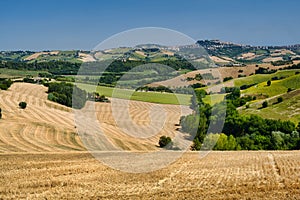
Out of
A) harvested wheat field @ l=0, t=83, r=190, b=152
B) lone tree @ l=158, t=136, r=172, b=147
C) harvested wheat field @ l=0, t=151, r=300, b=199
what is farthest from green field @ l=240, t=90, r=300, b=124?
harvested wheat field @ l=0, t=151, r=300, b=199

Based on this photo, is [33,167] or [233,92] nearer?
[33,167]

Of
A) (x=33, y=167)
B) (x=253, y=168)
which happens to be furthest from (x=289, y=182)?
(x=33, y=167)

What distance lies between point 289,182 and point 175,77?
67948 millimetres

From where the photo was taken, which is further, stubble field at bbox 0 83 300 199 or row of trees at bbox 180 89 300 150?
row of trees at bbox 180 89 300 150

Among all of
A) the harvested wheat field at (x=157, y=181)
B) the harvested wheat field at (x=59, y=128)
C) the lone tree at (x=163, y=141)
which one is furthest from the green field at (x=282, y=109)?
the harvested wheat field at (x=157, y=181)

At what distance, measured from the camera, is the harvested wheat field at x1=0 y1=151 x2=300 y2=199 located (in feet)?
79.5

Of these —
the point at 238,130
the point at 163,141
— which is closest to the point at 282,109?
the point at 238,130

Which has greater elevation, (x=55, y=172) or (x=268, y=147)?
(x=55, y=172)

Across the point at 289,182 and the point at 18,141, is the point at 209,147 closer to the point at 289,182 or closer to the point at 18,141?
the point at 18,141

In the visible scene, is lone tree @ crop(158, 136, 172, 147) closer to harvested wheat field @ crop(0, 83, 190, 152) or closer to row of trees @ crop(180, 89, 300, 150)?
harvested wheat field @ crop(0, 83, 190, 152)

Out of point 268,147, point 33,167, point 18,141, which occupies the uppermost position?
point 33,167

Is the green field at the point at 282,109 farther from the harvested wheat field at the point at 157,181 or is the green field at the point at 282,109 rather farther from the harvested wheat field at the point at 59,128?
the harvested wheat field at the point at 157,181

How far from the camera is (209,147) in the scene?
80.9 metres

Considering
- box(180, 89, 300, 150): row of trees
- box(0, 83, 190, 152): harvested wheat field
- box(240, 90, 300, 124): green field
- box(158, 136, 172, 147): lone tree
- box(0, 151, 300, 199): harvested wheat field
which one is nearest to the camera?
box(0, 151, 300, 199): harvested wheat field
